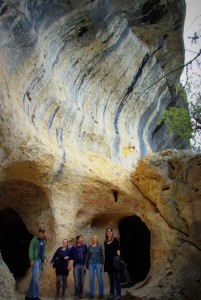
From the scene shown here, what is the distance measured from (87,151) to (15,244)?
4714 millimetres

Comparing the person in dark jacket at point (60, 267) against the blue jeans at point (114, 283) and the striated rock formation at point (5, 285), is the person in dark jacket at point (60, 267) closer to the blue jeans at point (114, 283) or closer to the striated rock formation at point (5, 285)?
the blue jeans at point (114, 283)

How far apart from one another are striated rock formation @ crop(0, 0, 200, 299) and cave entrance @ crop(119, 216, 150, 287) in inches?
1.3

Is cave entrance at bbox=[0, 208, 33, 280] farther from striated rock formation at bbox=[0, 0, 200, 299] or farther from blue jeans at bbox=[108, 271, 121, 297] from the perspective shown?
blue jeans at bbox=[108, 271, 121, 297]

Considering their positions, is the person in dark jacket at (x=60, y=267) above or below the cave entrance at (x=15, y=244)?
below

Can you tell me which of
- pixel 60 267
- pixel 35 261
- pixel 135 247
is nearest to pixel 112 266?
pixel 60 267

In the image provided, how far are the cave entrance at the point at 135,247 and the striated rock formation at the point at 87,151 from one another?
3cm

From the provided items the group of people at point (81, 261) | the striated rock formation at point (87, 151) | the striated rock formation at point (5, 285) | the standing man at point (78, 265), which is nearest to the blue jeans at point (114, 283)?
the group of people at point (81, 261)

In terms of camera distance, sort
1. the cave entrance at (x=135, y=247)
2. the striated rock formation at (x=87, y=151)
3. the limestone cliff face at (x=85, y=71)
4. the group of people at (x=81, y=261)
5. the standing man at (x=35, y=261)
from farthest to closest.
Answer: the cave entrance at (x=135, y=247), the limestone cliff face at (x=85, y=71), the striated rock formation at (x=87, y=151), the group of people at (x=81, y=261), the standing man at (x=35, y=261)

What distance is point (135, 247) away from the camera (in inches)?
443

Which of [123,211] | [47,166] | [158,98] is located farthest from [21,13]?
[158,98]

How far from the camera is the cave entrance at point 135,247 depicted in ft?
35.9

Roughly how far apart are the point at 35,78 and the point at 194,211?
519 centimetres

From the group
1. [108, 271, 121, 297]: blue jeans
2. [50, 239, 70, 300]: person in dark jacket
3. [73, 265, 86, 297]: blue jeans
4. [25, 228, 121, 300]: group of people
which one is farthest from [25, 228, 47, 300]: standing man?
[108, 271, 121, 297]: blue jeans

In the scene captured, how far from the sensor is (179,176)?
813 centimetres
